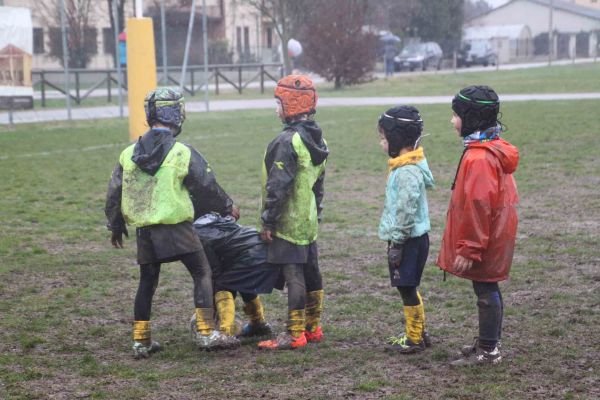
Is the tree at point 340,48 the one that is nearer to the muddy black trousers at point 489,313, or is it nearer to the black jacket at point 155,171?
the black jacket at point 155,171

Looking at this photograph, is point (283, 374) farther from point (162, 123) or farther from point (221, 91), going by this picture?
point (221, 91)

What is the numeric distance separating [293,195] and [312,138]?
348 millimetres

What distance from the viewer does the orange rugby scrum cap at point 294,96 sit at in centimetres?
533

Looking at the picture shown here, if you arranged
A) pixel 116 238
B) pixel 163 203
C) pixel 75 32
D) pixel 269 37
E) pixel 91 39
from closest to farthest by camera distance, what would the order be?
1. pixel 163 203
2. pixel 116 238
3. pixel 75 32
4. pixel 91 39
5. pixel 269 37

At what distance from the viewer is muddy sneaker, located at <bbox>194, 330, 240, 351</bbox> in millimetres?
5270

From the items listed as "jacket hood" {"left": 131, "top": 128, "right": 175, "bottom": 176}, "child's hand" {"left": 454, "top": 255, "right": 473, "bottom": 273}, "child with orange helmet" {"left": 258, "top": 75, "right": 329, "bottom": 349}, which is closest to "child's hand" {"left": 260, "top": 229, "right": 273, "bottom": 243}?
"child with orange helmet" {"left": 258, "top": 75, "right": 329, "bottom": 349}

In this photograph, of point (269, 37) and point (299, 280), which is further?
point (269, 37)

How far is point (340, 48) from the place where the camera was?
3466 centimetres

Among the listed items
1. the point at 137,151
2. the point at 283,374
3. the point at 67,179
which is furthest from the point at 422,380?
the point at 67,179

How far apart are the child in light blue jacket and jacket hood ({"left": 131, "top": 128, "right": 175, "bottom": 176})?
1204 millimetres

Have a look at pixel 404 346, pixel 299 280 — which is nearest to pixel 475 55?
pixel 299 280

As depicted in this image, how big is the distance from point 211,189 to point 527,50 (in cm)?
7148

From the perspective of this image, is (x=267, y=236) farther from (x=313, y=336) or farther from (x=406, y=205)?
(x=406, y=205)

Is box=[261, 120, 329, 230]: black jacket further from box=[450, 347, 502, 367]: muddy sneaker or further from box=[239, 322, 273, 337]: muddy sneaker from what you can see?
box=[450, 347, 502, 367]: muddy sneaker
